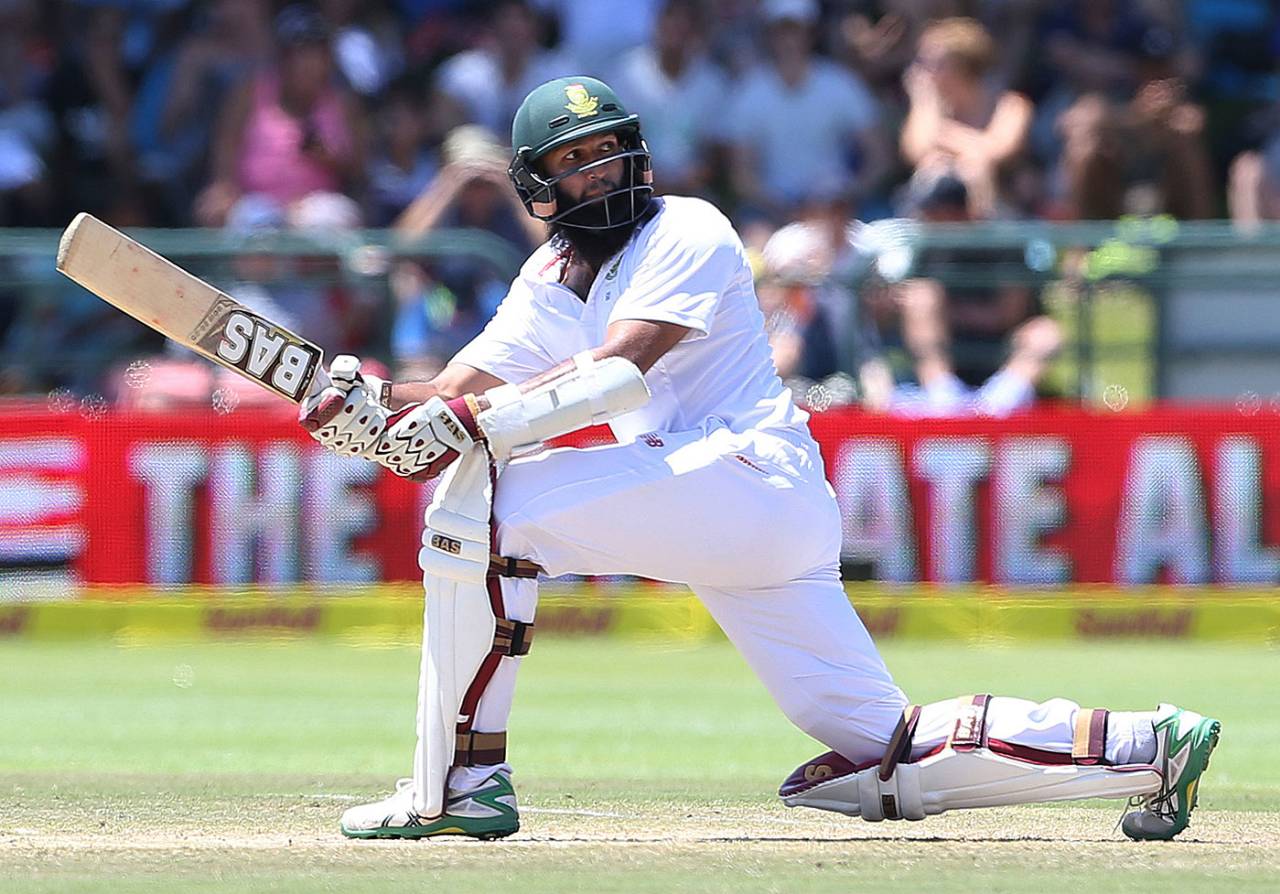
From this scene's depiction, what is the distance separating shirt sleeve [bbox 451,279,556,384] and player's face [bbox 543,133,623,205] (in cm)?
32

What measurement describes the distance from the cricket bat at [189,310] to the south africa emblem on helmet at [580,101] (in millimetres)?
839

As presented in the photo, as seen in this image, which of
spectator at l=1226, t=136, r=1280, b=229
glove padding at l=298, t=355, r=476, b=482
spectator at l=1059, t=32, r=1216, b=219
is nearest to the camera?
glove padding at l=298, t=355, r=476, b=482

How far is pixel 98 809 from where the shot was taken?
5.71m

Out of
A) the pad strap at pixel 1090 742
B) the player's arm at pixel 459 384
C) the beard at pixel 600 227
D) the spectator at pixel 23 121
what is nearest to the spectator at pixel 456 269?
the spectator at pixel 23 121

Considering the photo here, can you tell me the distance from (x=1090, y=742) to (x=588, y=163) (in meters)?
1.78

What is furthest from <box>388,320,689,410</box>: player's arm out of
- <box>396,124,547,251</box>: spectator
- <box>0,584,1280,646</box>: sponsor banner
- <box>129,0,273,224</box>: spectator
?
<box>129,0,273,224</box>: spectator

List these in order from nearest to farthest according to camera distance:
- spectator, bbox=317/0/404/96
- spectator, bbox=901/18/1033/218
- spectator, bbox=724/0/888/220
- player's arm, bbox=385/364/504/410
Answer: player's arm, bbox=385/364/504/410, spectator, bbox=901/18/1033/218, spectator, bbox=724/0/888/220, spectator, bbox=317/0/404/96

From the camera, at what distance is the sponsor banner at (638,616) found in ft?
36.7

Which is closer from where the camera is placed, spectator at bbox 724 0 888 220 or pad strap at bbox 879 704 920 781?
pad strap at bbox 879 704 920 781

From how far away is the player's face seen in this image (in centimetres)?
530

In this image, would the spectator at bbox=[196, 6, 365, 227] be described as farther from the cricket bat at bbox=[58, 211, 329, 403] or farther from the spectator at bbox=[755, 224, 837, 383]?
the cricket bat at bbox=[58, 211, 329, 403]

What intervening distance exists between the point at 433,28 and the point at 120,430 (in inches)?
179

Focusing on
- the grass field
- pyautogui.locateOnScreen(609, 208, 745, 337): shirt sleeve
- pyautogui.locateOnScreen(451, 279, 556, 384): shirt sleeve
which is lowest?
the grass field

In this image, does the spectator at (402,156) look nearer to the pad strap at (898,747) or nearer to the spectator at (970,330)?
the spectator at (970,330)
